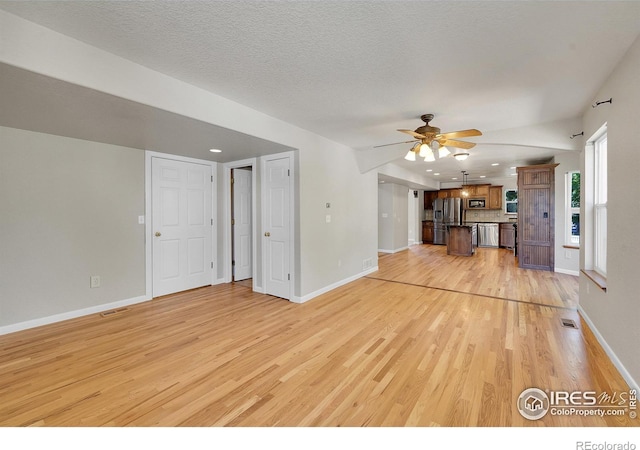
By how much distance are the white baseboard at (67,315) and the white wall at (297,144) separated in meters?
0.11

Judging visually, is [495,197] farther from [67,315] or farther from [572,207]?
[67,315]

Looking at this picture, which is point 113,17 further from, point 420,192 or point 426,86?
point 420,192

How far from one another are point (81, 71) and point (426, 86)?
2.77 meters

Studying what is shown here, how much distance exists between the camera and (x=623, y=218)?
2.10m

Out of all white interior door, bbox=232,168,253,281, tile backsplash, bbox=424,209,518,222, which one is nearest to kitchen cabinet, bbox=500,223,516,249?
tile backsplash, bbox=424,209,518,222

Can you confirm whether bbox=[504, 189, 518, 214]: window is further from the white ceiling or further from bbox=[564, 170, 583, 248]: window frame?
the white ceiling

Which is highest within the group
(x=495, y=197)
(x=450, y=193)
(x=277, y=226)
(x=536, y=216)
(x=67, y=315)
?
(x=450, y=193)

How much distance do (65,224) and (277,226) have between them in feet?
8.31

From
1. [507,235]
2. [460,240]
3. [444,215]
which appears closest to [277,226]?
[460,240]

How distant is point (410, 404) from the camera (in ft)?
5.82

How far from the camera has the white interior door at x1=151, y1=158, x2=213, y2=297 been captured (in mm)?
4062

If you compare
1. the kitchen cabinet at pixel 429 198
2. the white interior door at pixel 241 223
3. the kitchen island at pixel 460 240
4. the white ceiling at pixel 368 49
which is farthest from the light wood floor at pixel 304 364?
the kitchen cabinet at pixel 429 198

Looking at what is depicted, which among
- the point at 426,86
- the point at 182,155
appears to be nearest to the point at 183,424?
the point at 426,86

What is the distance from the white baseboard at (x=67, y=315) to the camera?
2.87 meters
